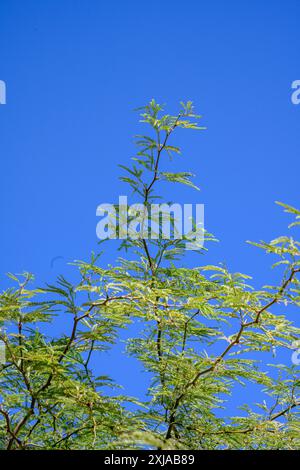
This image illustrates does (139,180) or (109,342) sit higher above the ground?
(139,180)

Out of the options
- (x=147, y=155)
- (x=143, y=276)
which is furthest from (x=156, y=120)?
(x=143, y=276)

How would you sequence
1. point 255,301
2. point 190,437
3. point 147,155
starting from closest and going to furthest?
point 255,301 < point 190,437 < point 147,155

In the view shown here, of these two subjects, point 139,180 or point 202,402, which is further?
point 139,180

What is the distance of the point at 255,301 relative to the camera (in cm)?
227

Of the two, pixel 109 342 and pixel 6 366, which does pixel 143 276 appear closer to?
pixel 109 342

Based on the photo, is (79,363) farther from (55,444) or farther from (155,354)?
(155,354)

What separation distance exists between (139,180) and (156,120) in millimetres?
269

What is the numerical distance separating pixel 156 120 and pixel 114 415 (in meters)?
1.23

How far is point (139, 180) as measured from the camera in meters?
2.89
